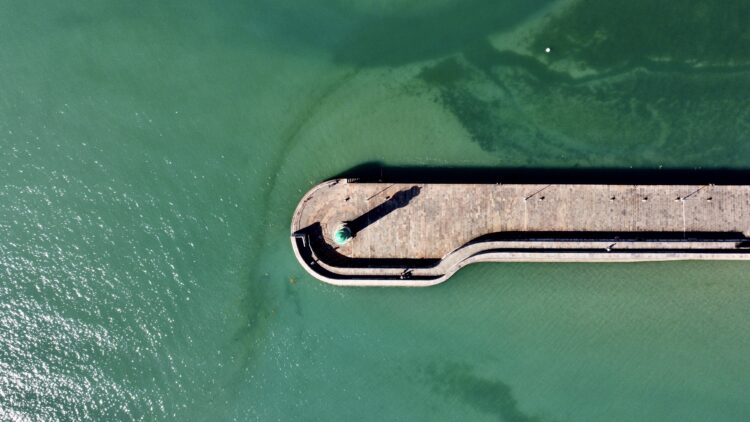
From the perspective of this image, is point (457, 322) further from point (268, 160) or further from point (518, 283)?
point (268, 160)

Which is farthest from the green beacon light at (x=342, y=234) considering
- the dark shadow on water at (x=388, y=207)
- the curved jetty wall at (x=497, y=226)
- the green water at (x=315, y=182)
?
the green water at (x=315, y=182)

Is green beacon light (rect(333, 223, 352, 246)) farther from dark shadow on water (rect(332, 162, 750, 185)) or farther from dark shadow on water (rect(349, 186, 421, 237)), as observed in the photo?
dark shadow on water (rect(332, 162, 750, 185))

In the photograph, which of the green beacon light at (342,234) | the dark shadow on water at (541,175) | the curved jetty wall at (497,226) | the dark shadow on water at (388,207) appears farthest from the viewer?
the dark shadow on water at (541,175)

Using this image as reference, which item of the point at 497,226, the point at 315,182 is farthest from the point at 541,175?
the point at 315,182

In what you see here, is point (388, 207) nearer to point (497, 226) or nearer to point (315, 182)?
point (315, 182)

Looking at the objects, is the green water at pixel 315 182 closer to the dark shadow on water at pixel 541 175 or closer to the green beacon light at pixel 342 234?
the dark shadow on water at pixel 541 175

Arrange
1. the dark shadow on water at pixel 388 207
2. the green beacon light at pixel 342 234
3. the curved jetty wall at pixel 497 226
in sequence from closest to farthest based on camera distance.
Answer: the green beacon light at pixel 342 234 → the curved jetty wall at pixel 497 226 → the dark shadow on water at pixel 388 207
